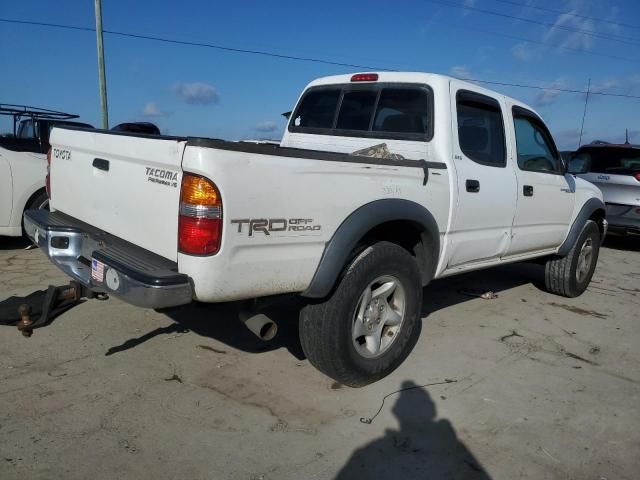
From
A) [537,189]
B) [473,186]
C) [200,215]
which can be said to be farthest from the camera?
[537,189]

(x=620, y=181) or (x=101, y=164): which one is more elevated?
(x=101, y=164)

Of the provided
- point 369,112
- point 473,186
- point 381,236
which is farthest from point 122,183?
point 473,186

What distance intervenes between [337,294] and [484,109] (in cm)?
214

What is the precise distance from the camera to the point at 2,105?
6.64 m

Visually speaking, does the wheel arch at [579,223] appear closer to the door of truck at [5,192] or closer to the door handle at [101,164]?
the door handle at [101,164]

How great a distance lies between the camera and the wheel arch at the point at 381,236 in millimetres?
2783

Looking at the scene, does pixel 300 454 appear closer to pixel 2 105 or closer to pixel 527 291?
pixel 527 291

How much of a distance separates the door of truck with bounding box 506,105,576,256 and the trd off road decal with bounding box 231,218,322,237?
8.01ft

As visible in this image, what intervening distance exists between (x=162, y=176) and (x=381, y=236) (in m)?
1.48

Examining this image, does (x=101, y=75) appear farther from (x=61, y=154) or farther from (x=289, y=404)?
(x=289, y=404)

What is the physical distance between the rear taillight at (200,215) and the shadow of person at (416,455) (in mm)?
1255

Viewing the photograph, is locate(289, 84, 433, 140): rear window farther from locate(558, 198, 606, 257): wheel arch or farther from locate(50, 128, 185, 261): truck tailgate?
locate(558, 198, 606, 257): wheel arch

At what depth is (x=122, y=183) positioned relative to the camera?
2861 mm

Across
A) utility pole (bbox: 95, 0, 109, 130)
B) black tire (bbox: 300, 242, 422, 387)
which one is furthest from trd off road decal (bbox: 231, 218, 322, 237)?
utility pole (bbox: 95, 0, 109, 130)
